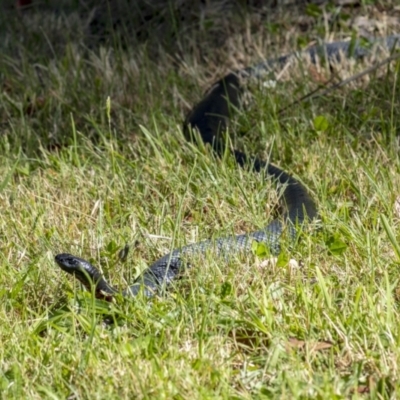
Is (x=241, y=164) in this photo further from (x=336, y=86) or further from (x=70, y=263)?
(x=70, y=263)

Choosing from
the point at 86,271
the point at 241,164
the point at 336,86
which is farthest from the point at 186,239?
the point at 336,86

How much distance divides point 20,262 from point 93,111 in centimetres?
163

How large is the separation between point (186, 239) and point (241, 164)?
0.71 m

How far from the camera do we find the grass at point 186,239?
2.26m

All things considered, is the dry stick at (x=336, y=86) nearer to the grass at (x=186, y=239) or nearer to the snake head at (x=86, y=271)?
the grass at (x=186, y=239)

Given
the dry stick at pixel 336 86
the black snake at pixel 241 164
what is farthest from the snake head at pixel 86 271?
the dry stick at pixel 336 86

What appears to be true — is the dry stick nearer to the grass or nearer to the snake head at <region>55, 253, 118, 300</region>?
the grass

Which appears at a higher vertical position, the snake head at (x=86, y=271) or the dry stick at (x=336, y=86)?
the snake head at (x=86, y=271)

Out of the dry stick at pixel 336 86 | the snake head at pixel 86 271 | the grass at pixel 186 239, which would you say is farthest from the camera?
the dry stick at pixel 336 86

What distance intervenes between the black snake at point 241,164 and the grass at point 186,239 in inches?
2.3

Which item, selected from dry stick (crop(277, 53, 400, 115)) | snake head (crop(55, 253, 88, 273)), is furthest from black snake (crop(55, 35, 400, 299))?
dry stick (crop(277, 53, 400, 115))

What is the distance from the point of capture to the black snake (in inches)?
108

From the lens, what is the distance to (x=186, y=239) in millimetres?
3115

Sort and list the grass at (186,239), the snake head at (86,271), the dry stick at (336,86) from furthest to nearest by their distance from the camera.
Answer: the dry stick at (336,86) → the snake head at (86,271) → the grass at (186,239)
